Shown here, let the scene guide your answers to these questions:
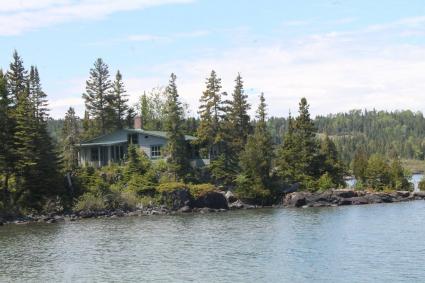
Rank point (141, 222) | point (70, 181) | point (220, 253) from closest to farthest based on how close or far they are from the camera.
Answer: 1. point (220, 253)
2. point (141, 222)
3. point (70, 181)

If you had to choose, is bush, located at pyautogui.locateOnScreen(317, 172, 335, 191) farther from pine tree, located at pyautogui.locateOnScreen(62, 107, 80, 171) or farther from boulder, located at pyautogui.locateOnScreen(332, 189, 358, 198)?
pine tree, located at pyautogui.locateOnScreen(62, 107, 80, 171)

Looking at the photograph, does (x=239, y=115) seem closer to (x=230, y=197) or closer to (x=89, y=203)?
(x=230, y=197)

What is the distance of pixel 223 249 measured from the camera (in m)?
39.2

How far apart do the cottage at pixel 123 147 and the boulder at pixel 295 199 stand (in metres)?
12.8

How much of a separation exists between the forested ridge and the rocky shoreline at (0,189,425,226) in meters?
1.10

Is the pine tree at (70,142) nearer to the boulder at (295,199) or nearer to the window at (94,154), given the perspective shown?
the window at (94,154)

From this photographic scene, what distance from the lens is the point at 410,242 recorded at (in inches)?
1574

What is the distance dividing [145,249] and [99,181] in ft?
98.5

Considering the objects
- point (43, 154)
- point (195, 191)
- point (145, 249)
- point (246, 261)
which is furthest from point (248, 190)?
point (246, 261)

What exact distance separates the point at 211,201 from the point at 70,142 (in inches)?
1227

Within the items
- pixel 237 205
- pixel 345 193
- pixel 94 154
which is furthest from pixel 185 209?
pixel 94 154

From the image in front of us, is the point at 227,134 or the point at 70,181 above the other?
the point at 227,134

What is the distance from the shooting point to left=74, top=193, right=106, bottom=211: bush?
64.9 m

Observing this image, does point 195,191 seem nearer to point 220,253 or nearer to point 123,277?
point 220,253
